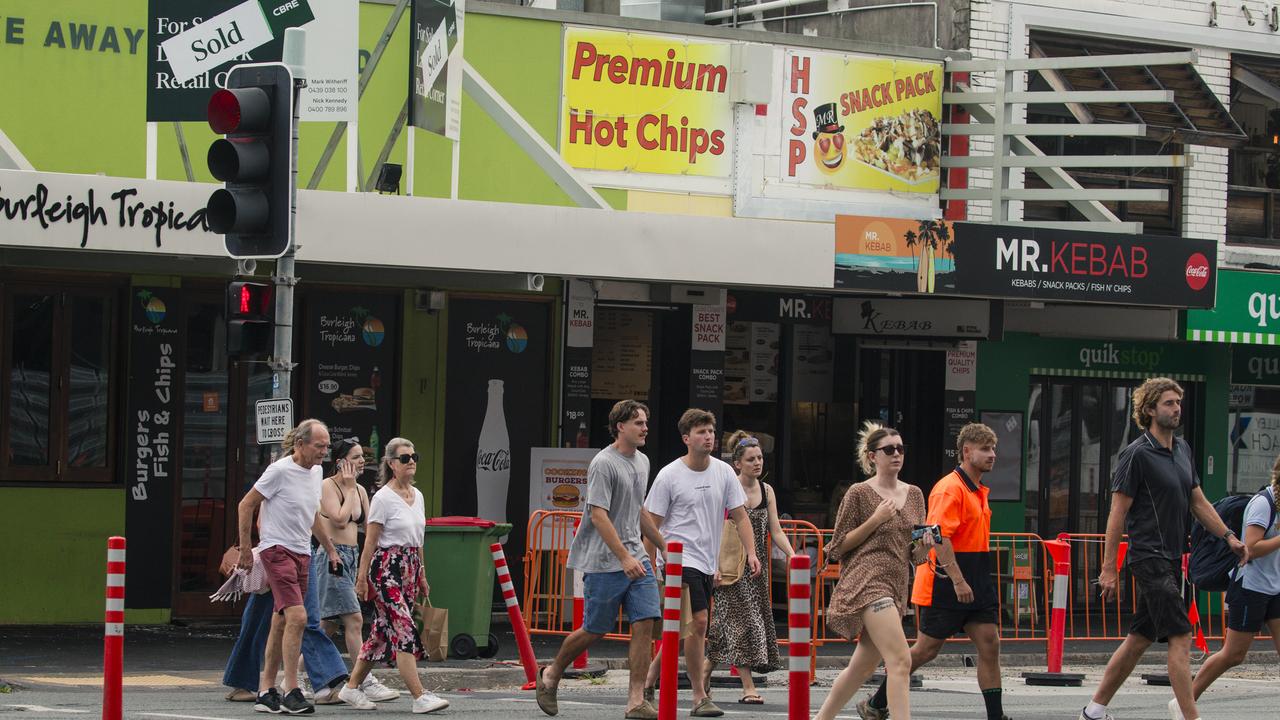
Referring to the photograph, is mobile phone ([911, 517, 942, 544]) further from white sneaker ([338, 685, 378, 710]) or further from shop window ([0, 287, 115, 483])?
shop window ([0, 287, 115, 483])

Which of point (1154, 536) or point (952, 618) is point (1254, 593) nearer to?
point (1154, 536)

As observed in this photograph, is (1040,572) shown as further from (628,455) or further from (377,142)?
(628,455)

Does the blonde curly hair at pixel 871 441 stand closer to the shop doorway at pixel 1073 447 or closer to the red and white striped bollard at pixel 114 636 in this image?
the red and white striped bollard at pixel 114 636

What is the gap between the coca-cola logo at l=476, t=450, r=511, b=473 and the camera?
18.2 metres

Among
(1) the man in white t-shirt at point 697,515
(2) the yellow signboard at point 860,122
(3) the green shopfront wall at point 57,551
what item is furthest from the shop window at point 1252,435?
(3) the green shopfront wall at point 57,551

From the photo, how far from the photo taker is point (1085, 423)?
21.5 m

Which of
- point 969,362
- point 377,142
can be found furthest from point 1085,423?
point 377,142

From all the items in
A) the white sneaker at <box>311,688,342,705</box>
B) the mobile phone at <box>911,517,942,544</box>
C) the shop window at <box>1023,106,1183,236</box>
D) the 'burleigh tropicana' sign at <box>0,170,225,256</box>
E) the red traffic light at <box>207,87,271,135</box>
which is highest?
the shop window at <box>1023,106,1183,236</box>

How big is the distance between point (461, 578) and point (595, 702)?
2419 mm

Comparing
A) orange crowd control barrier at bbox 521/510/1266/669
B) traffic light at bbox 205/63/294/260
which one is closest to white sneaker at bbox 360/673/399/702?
traffic light at bbox 205/63/294/260

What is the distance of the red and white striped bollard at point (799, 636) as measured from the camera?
8.77 m

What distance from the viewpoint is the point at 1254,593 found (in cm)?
1137

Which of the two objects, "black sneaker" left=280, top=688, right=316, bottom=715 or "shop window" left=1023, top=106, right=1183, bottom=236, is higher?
"shop window" left=1023, top=106, right=1183, bottom=236

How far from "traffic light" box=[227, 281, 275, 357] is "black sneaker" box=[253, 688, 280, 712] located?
215 centimetres
